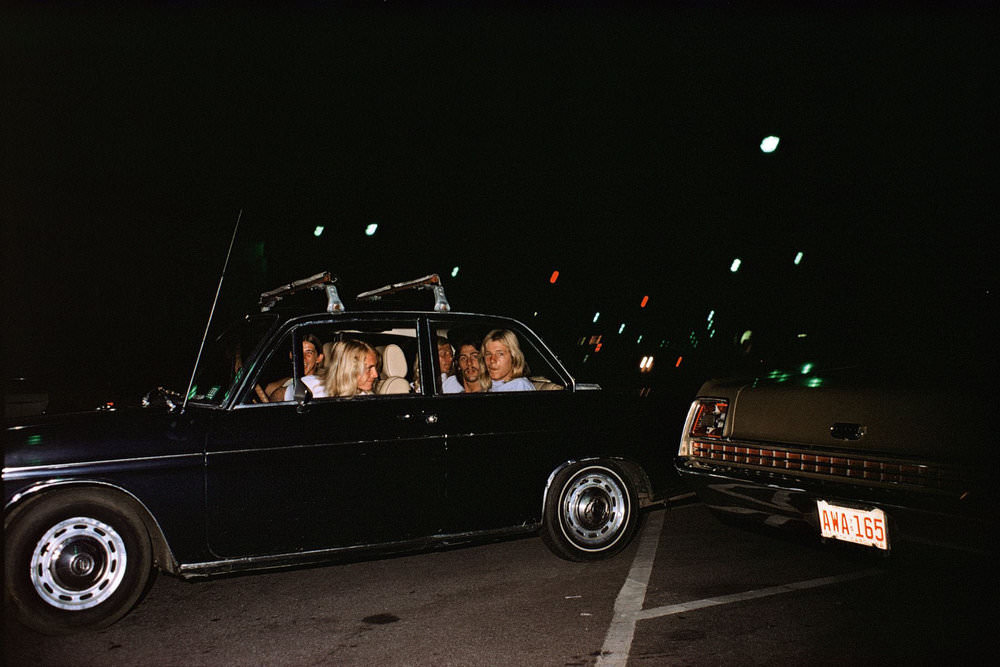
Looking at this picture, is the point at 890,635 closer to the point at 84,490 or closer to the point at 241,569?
the point at 241,569

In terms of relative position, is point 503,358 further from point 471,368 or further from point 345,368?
point 345,368

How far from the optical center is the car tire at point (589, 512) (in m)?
4.86

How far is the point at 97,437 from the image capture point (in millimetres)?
3807

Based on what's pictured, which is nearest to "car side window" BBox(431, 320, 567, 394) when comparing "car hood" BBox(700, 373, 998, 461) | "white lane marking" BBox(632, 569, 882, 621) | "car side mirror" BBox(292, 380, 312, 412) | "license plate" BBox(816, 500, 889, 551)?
"car side mirror" BBox(292, 380, 312, 412)

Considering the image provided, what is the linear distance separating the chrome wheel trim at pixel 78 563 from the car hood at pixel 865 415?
3.71 m

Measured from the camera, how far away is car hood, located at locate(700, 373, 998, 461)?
348cm

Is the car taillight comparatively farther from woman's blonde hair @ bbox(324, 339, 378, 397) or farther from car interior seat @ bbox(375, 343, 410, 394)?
woman's blonde hair @ bbox(324, 339, 378, 397)

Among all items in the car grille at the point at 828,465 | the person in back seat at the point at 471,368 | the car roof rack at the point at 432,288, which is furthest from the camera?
the person in back seat at the point at 471,368

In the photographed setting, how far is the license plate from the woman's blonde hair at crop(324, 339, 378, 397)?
2.97 m

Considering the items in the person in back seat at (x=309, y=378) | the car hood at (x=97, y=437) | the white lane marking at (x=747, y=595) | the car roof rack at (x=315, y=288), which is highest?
the car roof rack at (x=315, y=288)

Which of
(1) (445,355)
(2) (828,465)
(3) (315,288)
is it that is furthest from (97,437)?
(2) (828,465)

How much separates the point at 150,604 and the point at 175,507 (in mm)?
867

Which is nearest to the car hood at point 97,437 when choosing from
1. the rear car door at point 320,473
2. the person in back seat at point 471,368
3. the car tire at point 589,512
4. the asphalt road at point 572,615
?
the rear car door at point 320,473

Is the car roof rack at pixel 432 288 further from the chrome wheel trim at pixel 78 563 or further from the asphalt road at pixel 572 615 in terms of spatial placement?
the chrome wheel trim at pixel 78 563
